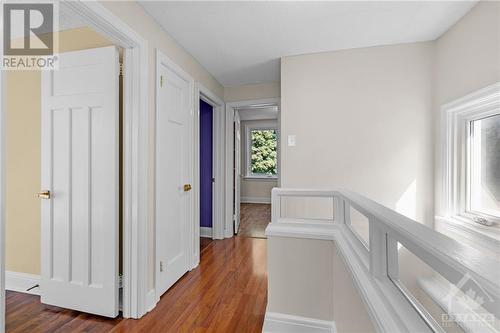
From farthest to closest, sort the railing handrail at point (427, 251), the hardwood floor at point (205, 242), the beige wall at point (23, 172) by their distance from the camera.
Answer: the hardwood floor at point (205, 242) < the beige wall at point (23, 172) < the railing handrail at point (427, 251)

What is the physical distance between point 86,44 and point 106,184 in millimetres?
1159

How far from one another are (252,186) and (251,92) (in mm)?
3674

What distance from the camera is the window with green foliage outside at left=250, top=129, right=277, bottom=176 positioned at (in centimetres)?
677

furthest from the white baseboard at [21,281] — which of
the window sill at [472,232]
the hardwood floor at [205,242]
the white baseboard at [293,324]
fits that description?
the window sill at [472,232]

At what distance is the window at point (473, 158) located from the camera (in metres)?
1.80

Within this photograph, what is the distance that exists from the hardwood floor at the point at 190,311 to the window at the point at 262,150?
439 cm

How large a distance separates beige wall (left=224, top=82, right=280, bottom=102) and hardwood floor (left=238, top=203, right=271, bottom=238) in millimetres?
2096

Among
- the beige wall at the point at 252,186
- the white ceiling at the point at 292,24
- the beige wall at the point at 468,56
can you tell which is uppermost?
the white ceiling at the point at 292,24

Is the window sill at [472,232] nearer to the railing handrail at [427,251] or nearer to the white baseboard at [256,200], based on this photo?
the railing handrail at [427,251]

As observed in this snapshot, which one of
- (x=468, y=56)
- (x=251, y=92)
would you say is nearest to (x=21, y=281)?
(x=251, y=92)

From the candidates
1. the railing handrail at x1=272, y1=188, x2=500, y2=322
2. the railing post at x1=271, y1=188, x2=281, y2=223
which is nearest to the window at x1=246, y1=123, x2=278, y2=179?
the railing post at x1=271, y1=188, x2=281, y2=223

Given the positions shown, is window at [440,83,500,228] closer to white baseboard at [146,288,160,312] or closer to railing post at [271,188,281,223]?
railing post at [271,188,281,223]

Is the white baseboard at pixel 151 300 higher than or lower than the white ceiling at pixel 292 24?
lower

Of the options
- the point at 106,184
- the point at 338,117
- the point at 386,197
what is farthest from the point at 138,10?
the point at 386,197
